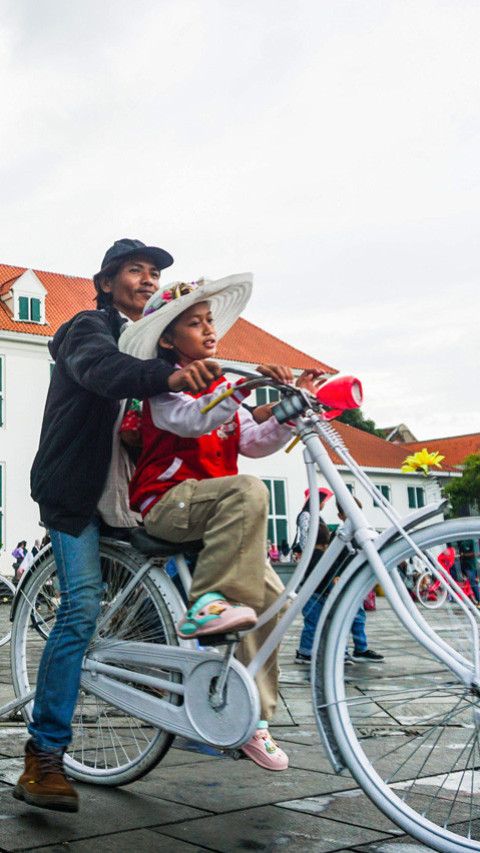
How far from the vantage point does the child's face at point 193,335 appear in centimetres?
308

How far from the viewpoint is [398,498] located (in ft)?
131

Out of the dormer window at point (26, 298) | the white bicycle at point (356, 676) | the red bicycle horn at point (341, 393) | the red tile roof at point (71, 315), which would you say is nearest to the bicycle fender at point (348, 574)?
the white bicycle at point (356, 676)

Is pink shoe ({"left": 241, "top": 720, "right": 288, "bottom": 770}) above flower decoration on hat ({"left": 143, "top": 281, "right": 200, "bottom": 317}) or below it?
below

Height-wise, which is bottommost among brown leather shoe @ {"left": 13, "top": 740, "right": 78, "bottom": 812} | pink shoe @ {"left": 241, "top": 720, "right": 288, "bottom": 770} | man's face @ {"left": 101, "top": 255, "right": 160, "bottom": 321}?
brown leather shoe @ {"left": 13, "top": 740, "right": 78, "bottom": 812}

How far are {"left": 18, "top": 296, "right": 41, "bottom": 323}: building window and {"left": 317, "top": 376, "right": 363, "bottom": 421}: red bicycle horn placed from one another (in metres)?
27.9

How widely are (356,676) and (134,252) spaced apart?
6.04ft

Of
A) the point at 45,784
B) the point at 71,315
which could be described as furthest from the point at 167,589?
the point at 71,315

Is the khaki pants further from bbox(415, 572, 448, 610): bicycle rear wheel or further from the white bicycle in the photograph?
bbox(415, 572, 448, 610): bicycle rear wheel

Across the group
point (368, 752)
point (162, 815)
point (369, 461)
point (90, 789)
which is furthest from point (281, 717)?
point (369, 461)

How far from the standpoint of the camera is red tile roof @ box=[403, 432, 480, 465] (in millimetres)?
62572

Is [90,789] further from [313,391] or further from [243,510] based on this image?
[313,391]

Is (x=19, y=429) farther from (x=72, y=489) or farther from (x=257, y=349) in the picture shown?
(x=72, y=489)

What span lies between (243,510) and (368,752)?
2.54 ft

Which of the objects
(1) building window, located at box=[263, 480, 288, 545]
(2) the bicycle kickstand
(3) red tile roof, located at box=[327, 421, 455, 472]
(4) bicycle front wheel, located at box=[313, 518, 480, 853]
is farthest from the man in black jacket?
(3) red tile roof, located at box=[327, 421, 455, 472]
